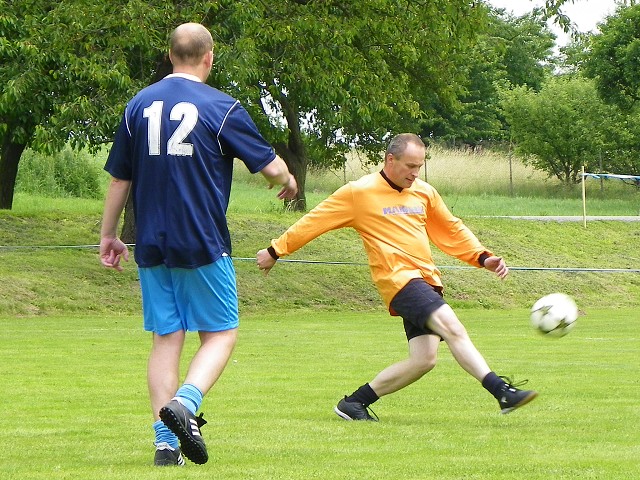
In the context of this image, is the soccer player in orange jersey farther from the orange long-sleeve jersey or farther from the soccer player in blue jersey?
the soccer player in blue jersey

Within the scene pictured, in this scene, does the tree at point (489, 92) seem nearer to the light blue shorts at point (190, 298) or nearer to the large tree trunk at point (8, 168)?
the large tree trunk at point (8, 168)

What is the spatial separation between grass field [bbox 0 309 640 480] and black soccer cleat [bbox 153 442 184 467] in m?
0.08

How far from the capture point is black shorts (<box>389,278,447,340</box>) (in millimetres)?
7891

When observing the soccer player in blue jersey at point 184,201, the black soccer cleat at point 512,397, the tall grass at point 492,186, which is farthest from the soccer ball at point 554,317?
the tall grass at point 492,186

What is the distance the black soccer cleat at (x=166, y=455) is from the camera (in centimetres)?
605

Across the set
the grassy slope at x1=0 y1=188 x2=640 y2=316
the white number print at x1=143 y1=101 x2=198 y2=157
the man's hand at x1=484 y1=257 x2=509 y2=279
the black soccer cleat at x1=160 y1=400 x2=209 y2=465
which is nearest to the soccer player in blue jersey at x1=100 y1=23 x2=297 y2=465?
the white number print at x1=143 y1=101 x2=198 y2=157

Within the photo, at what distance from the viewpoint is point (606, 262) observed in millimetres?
30047

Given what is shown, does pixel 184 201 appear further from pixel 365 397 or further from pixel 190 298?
pixel 365 397

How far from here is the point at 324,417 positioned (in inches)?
331

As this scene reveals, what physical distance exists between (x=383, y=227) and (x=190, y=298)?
7.54 feet

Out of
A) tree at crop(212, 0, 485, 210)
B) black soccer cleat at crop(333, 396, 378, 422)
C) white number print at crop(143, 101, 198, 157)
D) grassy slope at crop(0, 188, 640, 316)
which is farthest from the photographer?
grassy slope at crop(0, 188, 640, 316)

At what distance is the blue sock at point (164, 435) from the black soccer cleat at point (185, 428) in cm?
33

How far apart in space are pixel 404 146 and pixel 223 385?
10.7ft

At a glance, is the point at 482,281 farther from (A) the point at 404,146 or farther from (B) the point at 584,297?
(A) the point at 404,146
